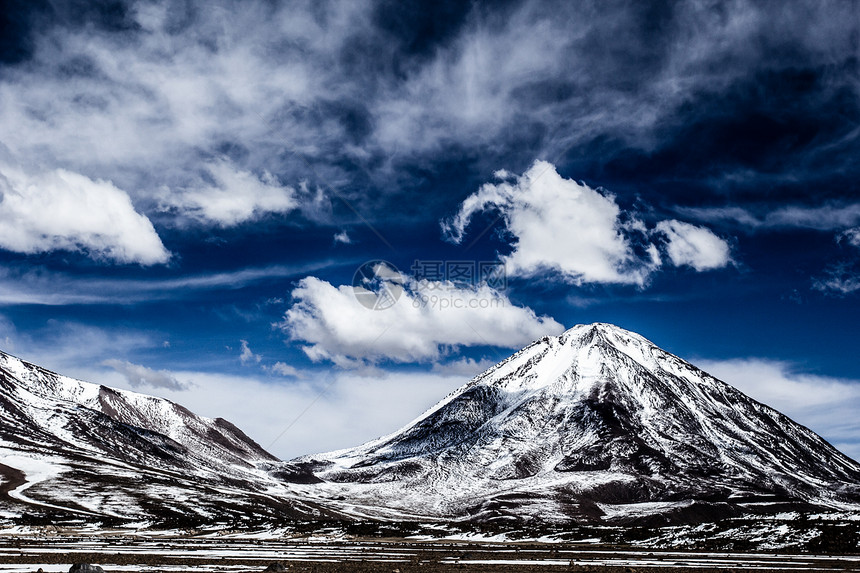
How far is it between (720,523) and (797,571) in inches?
1368

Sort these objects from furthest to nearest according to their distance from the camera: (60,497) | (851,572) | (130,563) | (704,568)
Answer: (60,497) < (130,563) < (704,568) < (851,572)

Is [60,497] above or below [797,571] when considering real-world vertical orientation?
above

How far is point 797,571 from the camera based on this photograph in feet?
132

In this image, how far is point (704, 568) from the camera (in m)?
43.0

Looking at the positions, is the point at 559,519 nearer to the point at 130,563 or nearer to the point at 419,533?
the point at 419,533

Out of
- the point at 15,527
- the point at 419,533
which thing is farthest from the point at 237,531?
the point at 15,527

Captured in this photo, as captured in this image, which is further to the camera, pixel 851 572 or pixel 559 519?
pixel 559 519

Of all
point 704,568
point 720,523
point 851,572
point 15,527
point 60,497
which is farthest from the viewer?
point 60,497

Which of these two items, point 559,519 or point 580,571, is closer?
point 580,571

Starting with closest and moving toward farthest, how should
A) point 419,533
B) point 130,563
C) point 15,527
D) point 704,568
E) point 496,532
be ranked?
1. point 704,568
2. point 130,563
3. point 496,532
4. point 419,533
5. point 15,527

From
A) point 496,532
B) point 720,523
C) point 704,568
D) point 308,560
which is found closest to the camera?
point 704,568

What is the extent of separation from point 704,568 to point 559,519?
167003mm

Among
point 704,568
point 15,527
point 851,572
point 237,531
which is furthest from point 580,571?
point 15,527

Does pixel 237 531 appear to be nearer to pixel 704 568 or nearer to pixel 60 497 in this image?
pixel 704 568
